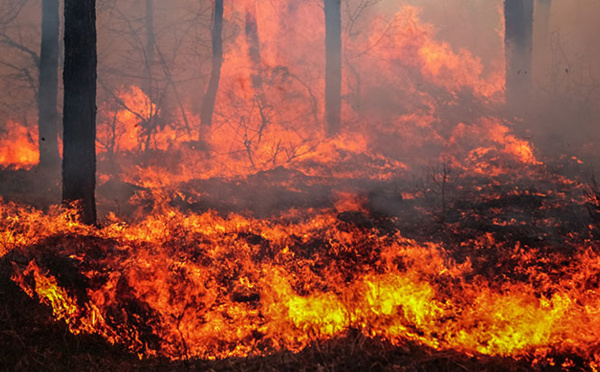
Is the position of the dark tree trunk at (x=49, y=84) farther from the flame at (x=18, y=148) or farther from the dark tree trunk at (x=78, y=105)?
the dark tree trunk at (x=78, y=105)

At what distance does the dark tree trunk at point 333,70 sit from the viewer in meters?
14.2

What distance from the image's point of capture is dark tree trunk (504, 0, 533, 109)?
14.1 metres

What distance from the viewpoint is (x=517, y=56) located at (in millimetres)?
14172

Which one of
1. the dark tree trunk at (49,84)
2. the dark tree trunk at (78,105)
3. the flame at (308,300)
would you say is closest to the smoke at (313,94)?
the dark tree trunk at (49,84)

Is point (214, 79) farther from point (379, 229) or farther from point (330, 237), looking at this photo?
point (330, 237)

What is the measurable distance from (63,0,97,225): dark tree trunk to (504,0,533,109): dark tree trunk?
1126 cm

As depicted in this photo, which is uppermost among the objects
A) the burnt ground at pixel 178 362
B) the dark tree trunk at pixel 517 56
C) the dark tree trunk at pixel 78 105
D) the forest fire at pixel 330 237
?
the dark tree trunk at pixel 517 56

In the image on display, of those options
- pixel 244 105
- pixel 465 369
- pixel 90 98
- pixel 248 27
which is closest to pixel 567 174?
pixel 465 369

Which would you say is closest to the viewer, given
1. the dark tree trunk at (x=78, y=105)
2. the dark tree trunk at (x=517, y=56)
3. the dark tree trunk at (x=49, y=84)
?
the dark tree trunk at (x=78, y=105)

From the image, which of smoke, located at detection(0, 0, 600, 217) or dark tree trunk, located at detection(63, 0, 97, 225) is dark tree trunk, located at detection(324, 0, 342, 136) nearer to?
smoke, located at detection(0, 0, 600, 217)

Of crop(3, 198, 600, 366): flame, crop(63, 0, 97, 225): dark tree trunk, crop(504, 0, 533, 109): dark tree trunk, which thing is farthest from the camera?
crop(504, 0, 533, 109): dark tree trunk

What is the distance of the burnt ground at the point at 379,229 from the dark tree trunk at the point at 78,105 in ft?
5.10

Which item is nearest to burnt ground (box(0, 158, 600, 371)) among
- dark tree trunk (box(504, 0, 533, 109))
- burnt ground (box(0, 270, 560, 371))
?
burnt ground (box(0, 270, 560, 371))

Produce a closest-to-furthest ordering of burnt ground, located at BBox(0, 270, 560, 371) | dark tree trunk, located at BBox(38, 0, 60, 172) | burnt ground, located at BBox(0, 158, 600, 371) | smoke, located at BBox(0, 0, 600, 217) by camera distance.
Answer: burnt ground, located at BBox(0, 270, 560, 371) < burnt ground, located at BBox(0, 158, 600, 371) < smoke, located at BBox(0, 0, 600, 217) < dark tree trunk, located at BBox(38, 0, 60, 172)
